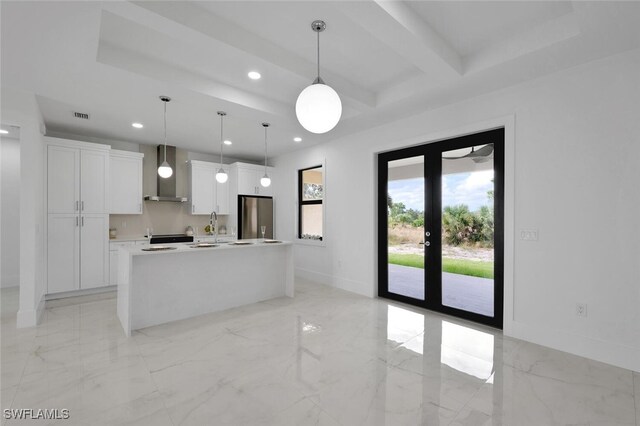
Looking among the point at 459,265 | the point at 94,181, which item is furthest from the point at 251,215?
the point at 459,265

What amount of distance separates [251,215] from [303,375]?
14.8 feet

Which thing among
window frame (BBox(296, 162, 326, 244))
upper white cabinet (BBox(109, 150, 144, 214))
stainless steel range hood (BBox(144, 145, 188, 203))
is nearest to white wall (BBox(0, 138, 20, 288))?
upper white cabinet (BBox(109, 150, 144, 214))

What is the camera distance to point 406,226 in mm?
4348

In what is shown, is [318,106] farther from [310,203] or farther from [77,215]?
[77,215]

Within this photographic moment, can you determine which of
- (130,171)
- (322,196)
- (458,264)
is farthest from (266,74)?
(130,171)

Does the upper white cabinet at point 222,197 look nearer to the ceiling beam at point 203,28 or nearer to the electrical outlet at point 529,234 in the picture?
the ceiling beam at point 203,28

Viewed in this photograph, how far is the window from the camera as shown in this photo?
587 centimetres

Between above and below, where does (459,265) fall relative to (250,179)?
below

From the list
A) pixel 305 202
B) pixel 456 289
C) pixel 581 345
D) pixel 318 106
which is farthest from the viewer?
pixel 305 202

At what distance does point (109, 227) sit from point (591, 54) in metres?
6.89

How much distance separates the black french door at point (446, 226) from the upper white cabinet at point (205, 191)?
3.53m

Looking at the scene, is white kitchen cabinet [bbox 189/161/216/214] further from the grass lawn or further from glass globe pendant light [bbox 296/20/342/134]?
glass globe pendant light [bbox 296/20/342/134]

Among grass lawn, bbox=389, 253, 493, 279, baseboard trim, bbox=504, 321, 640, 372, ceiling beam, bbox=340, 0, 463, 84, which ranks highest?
ceiling beam, bbox=340, 0, 463, 84

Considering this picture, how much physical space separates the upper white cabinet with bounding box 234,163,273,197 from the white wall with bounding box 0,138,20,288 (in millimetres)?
3807
